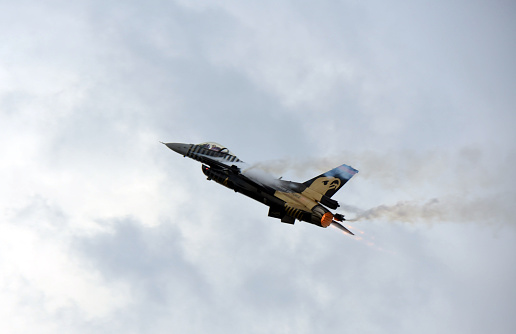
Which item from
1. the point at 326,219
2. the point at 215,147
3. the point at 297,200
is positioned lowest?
the point at 326,219

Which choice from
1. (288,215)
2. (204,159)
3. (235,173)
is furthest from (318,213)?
(204,159)

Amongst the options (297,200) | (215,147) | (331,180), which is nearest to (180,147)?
(215,147)

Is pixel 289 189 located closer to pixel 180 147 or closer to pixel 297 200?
pixel 297 200

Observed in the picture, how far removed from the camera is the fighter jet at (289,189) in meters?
57.9

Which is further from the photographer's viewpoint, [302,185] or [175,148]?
[175,148]

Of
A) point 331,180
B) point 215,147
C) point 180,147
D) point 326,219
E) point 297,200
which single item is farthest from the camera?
point 180,147

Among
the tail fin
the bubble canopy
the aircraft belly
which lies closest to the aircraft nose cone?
the bubble canopy

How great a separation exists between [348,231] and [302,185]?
20.2 ft

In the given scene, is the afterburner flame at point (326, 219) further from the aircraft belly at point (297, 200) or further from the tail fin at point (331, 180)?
the tail fin at point (331, 180)

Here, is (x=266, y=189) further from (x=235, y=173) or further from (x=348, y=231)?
(x=348, y=231)

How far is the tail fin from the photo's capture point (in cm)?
6003

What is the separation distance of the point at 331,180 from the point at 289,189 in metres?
4.28

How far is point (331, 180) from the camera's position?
198 ft

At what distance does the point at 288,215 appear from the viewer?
194ft
